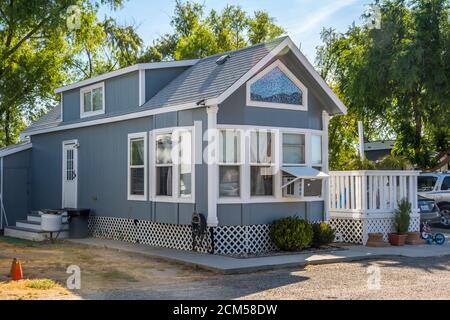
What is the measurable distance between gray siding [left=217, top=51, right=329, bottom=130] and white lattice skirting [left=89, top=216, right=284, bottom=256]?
2.54 m

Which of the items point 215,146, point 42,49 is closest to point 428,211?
point 215,146

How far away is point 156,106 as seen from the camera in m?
14.7

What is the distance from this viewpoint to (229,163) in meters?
13.4

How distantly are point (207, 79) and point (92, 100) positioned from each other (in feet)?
16.7

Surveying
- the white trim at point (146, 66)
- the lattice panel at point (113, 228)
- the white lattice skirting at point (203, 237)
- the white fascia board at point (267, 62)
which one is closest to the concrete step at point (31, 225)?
the lattice panel at point (113, 228)

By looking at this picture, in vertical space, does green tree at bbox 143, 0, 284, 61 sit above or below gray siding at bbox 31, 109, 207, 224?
above

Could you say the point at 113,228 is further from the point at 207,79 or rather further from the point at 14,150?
the point at 14,150

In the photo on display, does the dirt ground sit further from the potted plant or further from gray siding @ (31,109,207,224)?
the potted plant

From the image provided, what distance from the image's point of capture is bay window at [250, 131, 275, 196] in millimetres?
13727

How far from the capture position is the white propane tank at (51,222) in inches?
656

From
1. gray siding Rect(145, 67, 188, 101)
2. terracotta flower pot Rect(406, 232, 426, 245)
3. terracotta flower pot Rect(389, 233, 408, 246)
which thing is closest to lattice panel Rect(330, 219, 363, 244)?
terracotta flower pot Rect(389, 233, 408, 246)

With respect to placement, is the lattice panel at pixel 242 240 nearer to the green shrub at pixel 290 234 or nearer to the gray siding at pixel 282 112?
the green shrub at pixel 290 234
